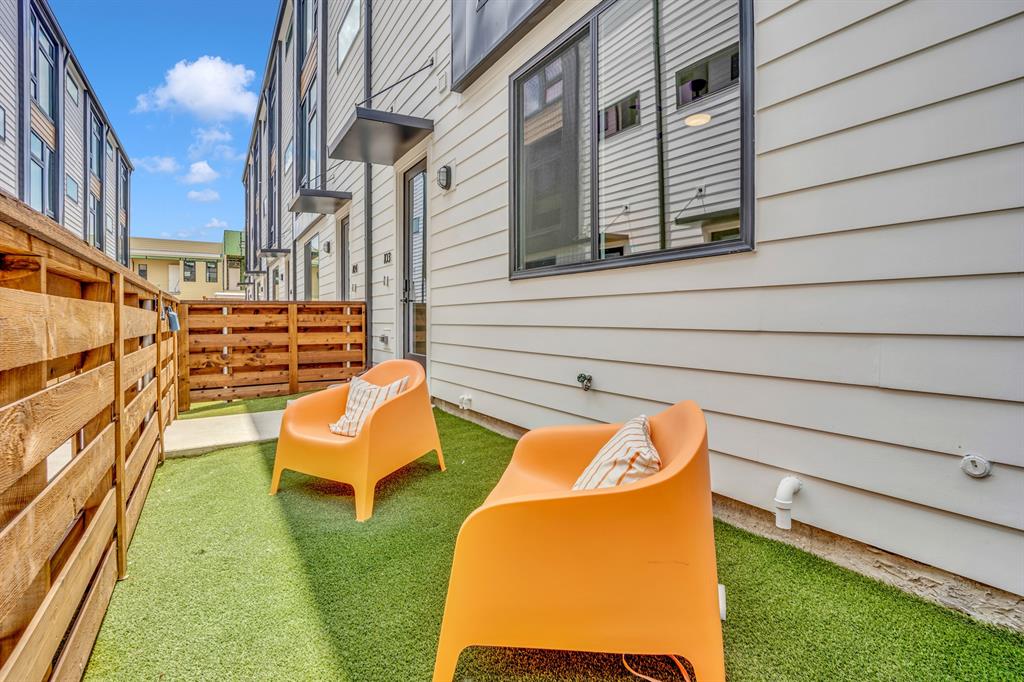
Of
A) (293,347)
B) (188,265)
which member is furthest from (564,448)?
(188,265)

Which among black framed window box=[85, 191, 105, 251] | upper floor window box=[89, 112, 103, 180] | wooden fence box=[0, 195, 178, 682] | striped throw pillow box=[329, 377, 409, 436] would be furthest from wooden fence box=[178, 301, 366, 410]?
black framed window box=[85, 191, 105, 251]

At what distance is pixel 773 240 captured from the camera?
6.23ft

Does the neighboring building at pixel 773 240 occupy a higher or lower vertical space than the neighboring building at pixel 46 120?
lower

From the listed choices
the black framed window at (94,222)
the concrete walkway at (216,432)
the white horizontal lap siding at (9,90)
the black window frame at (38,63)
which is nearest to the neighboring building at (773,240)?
the concrete walkway at (216,432)

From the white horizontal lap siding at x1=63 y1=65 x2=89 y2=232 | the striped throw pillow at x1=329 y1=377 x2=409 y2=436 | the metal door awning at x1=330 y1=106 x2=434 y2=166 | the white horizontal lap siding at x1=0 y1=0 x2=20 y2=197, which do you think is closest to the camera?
the striped throw pillow at x1=329 y1=377 x2=409 y2=436

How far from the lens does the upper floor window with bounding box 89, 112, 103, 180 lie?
12.2 meters

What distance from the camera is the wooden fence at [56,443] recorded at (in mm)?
857

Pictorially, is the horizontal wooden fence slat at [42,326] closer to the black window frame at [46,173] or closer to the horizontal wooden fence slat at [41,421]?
the horizontal wooden fence slat at [41,421]

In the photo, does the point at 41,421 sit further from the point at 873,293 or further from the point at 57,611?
the point at 873,293

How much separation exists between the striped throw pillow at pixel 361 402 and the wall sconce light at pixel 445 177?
233 cm

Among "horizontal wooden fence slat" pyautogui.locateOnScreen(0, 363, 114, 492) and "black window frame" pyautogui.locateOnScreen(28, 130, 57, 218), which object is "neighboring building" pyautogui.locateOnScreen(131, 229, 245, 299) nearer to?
"black window frame" pyautogui.locateOnScreen(28, 130, 57, 218)

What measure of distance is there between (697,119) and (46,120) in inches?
365

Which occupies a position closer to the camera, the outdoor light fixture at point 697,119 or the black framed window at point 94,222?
the outdoor light fixture at point 697,119

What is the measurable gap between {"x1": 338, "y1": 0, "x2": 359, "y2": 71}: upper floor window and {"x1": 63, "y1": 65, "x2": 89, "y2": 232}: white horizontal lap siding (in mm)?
5102
